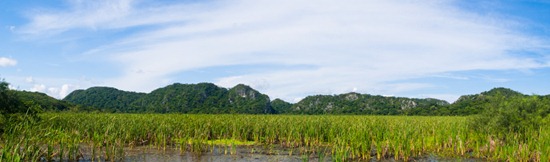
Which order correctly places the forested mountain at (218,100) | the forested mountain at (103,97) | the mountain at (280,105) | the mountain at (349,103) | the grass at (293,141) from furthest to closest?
the mountain at (280,105) → the forested mountain at (103,97) → the mountain at (349,103) → the forested mountain at (218,100) → the grass at (293,141)

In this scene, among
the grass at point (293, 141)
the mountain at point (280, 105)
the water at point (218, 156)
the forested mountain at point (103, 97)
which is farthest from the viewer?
the mountain at point (280, 105)

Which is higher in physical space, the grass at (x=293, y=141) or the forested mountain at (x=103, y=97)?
the forested mountain at (x=103, y=97)

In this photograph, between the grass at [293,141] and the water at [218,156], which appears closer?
the grass at [293,141]

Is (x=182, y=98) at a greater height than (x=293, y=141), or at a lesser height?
greater

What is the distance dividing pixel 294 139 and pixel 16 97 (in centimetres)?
1167

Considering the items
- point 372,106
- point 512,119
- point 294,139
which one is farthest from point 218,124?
point 372,106

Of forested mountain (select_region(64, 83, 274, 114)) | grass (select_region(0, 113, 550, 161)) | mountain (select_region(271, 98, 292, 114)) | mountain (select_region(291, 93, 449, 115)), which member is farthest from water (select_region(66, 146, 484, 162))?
mountain (select_region(271, 98, 292, 114))

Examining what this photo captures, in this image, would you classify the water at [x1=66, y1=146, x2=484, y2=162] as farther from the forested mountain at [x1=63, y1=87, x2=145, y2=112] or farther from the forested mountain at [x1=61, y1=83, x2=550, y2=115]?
the forested mountain at [x1=63, y1=87, x2=145, y2=112]

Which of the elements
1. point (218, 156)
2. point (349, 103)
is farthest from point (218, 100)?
point (218, 156)

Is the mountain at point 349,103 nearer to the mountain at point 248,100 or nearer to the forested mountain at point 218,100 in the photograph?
the forested mountain at point 218,100

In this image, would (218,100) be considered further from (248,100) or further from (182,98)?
(182,98)

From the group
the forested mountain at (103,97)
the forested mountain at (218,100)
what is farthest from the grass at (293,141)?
the forested mountain at (103,97)

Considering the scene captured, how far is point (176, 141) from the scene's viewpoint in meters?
14.4

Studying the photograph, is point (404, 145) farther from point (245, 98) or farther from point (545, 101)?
point (245, 98)
